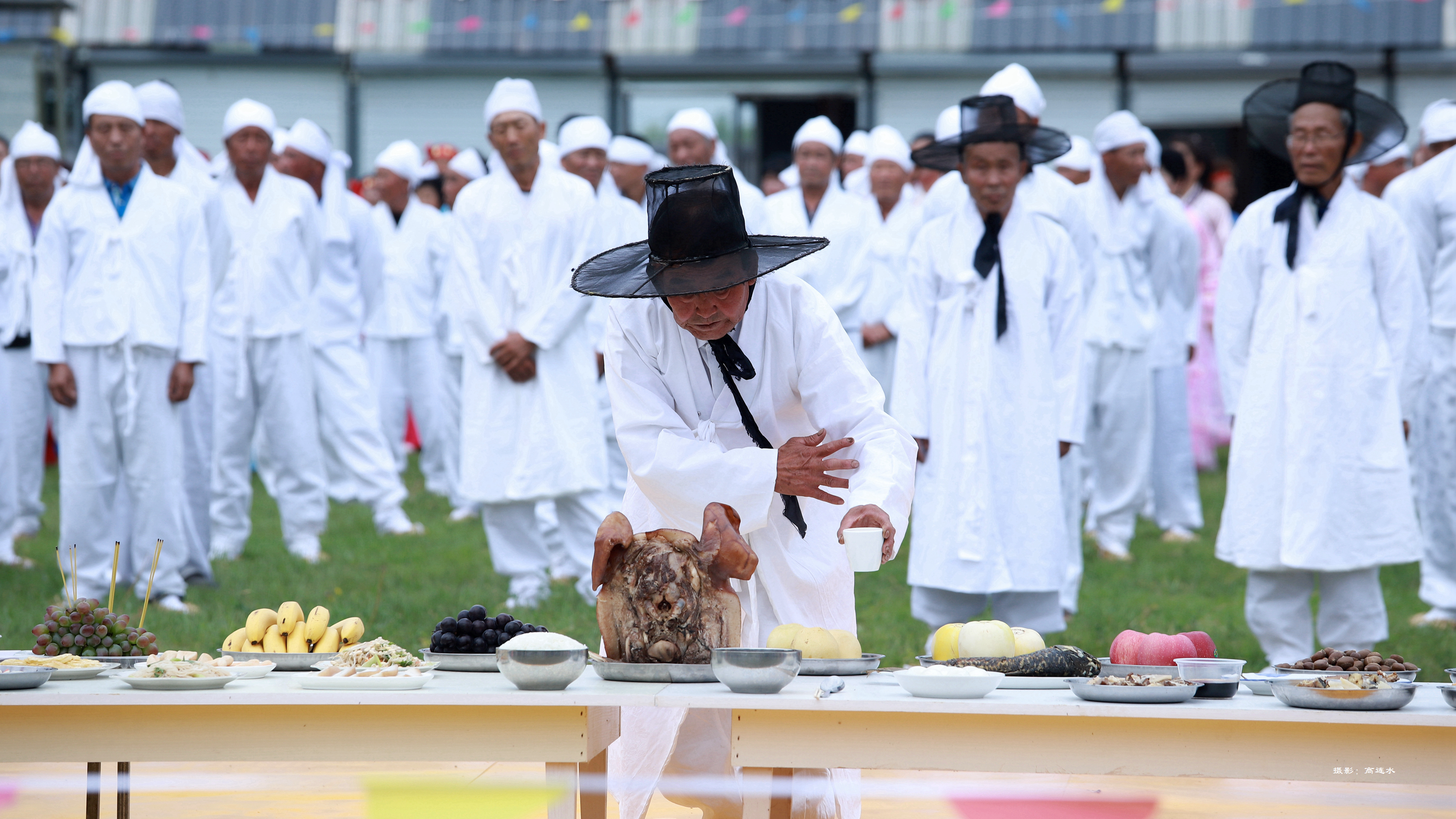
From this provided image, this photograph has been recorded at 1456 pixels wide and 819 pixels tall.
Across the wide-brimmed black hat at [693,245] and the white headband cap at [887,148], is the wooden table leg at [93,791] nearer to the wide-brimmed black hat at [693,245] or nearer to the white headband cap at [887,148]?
the wide-brimmed black hat at [693,245]

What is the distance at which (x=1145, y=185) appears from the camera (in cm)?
924

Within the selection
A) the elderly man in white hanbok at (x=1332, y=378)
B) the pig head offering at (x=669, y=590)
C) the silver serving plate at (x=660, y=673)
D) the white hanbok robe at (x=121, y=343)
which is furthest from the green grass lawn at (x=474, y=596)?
the silver serving plate at (x=660, y=673)

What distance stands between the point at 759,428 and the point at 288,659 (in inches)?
47.7

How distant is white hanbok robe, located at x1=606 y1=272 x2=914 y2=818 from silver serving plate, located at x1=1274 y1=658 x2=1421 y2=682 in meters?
0.87

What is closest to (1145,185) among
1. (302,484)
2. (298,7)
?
(302,484)

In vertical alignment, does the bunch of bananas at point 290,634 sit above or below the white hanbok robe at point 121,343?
below

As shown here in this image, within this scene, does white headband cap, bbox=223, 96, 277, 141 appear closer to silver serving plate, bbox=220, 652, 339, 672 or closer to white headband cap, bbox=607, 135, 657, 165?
white headband cap, bbox=607, 135, 657, 165

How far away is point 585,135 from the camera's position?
9.03m

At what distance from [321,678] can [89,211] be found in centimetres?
480

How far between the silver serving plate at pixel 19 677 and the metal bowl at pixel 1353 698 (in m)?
2.27

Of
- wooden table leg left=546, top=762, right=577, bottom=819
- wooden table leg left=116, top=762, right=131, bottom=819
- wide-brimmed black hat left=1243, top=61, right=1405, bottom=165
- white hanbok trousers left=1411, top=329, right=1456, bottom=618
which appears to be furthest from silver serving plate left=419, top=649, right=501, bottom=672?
white hanbok trousers left=1411, top=329, right=1456, bottom=618

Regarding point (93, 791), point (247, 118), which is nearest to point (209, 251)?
point (247, 118)

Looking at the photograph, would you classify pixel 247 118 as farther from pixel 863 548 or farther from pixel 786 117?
pixel 786 117

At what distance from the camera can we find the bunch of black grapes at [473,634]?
128 inches
